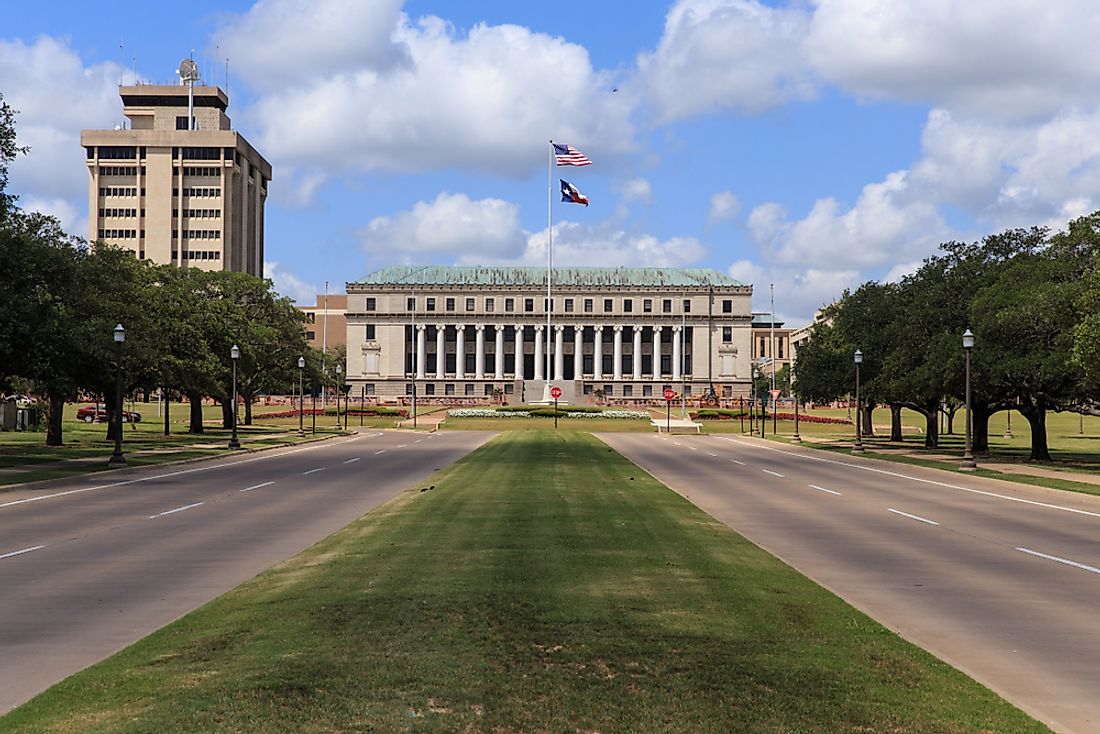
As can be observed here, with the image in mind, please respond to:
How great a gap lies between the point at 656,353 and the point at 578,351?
11.9m

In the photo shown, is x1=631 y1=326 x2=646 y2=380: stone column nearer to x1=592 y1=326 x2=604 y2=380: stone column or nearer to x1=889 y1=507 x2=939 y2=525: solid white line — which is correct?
x1=592 y1=326 x2=604 y2=380: stone column

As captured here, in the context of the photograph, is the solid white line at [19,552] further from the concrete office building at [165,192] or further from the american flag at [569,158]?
the concrete office building at [165,192]

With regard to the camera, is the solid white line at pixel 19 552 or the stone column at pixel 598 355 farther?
the stone column at pixel 598 355

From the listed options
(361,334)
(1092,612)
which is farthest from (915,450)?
(361,334)

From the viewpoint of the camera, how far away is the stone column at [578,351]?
169750 millimetres

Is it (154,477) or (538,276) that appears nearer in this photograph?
(154,477)

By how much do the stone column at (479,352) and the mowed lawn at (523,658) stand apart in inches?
6128

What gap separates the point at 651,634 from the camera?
907 cm

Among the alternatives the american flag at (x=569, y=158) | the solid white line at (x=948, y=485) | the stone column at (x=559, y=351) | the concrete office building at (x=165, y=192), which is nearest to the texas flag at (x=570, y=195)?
the american flag at (x=569, y=158)

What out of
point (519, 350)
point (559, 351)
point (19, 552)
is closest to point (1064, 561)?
point (19, 552)

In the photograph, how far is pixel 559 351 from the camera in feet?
554

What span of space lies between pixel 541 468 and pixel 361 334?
448ft

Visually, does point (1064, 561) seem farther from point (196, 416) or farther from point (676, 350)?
point (676, 350)

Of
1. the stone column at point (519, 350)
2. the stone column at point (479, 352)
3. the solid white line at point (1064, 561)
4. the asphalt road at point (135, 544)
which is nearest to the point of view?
the asphalt road at point (135, 544)
